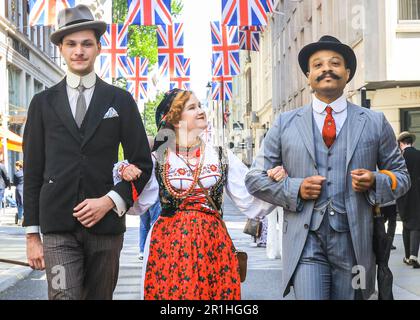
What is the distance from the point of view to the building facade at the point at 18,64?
40.3 m

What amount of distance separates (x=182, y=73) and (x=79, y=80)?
19.9m

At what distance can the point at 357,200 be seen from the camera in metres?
4.20

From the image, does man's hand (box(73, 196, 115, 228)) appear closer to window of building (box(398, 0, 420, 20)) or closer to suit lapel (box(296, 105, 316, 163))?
suit lapel (box(296, 105, 316, 163))

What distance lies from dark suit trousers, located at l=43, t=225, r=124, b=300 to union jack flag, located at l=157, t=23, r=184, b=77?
19.7 m

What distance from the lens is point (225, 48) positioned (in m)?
24.0

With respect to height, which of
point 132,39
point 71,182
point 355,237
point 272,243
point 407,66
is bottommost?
point 272,243

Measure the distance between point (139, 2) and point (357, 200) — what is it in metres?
13.3

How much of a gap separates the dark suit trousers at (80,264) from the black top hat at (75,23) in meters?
1.10

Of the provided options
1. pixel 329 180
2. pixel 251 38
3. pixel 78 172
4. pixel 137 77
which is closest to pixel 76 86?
pixel 78 172

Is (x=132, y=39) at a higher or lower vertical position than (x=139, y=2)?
higher

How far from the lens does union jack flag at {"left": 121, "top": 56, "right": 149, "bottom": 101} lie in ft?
87.8

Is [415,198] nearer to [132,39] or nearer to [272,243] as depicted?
[272,243]

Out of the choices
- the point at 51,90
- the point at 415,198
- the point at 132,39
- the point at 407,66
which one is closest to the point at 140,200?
the point at 51,90

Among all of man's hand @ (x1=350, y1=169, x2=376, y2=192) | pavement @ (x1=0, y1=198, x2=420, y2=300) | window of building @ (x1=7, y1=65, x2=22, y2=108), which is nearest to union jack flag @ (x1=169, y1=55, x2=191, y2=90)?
pavement @ (x1=0, y1=198, x2=420, y2=300)
